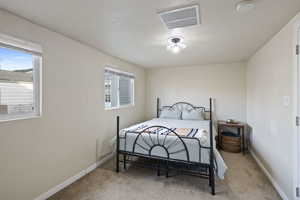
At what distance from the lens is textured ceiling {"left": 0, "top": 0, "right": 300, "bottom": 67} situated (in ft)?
4.88

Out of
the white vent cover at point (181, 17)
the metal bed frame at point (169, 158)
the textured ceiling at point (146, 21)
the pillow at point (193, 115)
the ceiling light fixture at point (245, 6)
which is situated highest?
the textured ceiling at point (146, 21)

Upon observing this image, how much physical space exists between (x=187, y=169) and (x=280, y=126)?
4.84ft

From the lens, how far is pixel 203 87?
4312 mm

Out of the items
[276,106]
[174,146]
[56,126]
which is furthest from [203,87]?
[56,126]

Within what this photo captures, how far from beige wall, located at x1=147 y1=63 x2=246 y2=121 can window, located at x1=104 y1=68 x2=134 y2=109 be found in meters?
0.89

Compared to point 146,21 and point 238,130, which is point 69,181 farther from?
point 238,130

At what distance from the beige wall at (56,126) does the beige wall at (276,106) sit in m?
2.81

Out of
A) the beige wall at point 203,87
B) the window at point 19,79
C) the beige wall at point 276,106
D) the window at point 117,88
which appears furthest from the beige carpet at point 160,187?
the beige wall at point 203,87

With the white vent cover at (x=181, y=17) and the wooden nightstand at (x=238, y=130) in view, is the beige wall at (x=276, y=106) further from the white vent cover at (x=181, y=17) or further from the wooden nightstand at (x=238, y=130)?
the white vent cover at (x=181, y=17)

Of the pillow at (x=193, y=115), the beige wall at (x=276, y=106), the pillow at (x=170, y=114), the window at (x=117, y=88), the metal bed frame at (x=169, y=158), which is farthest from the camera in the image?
the pillow at (x=170, y=114)

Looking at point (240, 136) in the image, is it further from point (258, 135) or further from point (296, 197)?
point (296, 197)

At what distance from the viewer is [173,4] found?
4.87 ft

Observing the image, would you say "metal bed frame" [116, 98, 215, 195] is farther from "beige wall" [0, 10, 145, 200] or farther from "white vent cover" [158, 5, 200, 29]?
"white vent cover" [158, 5, 200, 29]

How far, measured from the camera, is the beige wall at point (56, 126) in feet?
5.42
